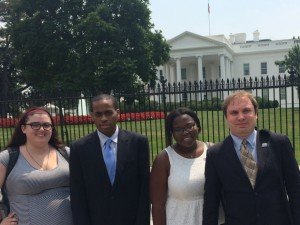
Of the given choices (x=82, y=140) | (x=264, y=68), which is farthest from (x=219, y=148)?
(x=264, y=68)

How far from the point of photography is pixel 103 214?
3.48 metres

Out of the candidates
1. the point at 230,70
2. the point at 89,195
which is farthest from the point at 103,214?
the point at 230,70

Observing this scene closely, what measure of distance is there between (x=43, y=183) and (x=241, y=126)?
1.66 metres

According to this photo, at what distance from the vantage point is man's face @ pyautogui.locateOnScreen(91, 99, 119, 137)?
3539mm

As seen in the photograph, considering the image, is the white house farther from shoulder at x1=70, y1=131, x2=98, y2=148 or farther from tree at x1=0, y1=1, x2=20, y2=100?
shoulder at x1=70, y1=131, x2=98, y2=148

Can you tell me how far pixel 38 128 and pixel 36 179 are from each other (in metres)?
0.44

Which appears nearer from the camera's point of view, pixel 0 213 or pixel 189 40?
pixel 0 213

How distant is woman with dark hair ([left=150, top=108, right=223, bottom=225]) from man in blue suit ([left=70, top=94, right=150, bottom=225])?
0.15 m

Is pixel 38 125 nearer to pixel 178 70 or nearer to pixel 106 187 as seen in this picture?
pixel 106 187

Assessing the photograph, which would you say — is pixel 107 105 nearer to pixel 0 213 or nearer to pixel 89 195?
pixel 89 195

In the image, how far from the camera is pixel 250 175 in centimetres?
307

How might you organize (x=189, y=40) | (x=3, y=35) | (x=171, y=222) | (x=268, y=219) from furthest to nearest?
(x=189, y=40)
(x=3, y=35)
(x=171, y=222)
(x=268, y=219)

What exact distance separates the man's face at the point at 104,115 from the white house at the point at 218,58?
4919 centimetres

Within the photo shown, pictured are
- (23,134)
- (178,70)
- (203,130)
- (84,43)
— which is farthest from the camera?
(178,70)
